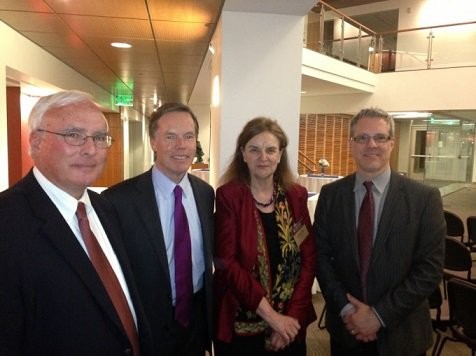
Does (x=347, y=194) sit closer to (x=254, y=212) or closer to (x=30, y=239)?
(x=254, y=212)

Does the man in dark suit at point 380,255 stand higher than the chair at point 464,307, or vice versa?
the man in dark suit at point 380,255

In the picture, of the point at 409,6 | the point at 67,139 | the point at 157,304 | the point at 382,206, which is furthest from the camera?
the point at 409,6

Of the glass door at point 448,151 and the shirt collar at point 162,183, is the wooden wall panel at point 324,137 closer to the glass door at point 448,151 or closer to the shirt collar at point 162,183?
the glass door at point 448,151

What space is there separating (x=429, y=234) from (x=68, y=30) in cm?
420

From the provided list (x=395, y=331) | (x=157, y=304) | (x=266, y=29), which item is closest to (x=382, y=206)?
(x=395, y=331)

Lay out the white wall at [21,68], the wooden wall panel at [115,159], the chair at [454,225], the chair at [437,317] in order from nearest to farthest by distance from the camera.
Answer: the chair at [437,317] → the white wall at [21,68] → the chair at [454,225] → the wooden wall panel at [115,159]

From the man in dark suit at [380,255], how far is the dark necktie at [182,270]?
2.29 feet

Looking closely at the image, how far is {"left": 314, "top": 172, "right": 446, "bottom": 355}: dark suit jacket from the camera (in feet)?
5.81

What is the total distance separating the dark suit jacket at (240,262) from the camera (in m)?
1.80

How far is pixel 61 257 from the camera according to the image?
115 cm

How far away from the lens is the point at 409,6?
13.1 meters

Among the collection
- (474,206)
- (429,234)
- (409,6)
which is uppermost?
(409,6)

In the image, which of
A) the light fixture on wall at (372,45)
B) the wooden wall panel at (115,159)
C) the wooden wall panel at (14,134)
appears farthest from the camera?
the wooden wall panel at (115,159)

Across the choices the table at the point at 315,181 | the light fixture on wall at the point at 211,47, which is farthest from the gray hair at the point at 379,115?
the table at the point at 315,181
